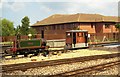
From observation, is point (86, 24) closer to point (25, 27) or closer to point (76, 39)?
point (25, 27)

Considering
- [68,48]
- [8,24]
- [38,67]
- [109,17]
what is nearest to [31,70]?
[38,67]

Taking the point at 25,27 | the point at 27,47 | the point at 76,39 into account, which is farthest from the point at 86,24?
the point at 27,47

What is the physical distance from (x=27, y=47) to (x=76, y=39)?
9746 millimetres

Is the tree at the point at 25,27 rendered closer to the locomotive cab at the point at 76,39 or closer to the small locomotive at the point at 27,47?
the locomotive cab at the point at 76,39

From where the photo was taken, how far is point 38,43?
23.1 metres

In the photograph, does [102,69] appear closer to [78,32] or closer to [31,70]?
[31,70]

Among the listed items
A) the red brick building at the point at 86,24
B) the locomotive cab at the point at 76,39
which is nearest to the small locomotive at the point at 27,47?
the locomotive cab at the point at 76,39

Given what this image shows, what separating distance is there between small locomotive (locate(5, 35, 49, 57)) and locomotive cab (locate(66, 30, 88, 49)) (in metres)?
7.41

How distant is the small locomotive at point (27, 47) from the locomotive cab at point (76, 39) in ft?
24.3

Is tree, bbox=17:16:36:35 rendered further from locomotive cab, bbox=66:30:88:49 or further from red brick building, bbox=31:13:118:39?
locomotive cab, bbox=66:30:88:49

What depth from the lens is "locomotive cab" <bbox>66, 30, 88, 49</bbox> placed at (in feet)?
100

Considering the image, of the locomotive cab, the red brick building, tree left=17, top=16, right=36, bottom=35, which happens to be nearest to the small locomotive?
the locomotive cab

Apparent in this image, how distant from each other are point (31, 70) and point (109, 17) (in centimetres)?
6435

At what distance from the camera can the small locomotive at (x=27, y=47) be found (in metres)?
21.8
